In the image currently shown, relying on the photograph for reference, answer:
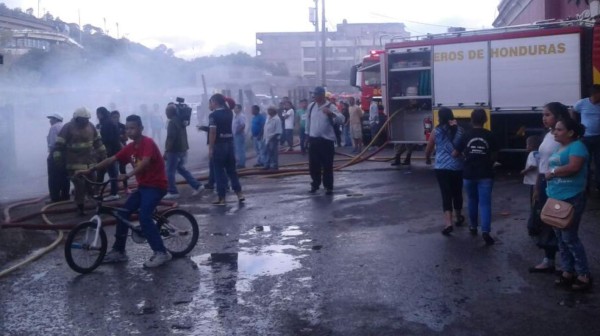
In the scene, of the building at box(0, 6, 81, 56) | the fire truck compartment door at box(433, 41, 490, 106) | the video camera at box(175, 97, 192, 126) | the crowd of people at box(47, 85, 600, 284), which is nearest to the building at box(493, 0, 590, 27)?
the fire truck compartment door at box(433, 41, 490, 106)

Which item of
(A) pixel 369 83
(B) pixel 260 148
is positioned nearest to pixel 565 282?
(B) pixel 260 148

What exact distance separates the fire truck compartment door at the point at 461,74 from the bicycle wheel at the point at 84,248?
9.82 meters

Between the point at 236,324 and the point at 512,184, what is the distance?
30.7 feet

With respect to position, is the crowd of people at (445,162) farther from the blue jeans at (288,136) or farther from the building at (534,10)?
the blue jeans at (288,136)

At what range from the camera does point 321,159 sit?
1447cm

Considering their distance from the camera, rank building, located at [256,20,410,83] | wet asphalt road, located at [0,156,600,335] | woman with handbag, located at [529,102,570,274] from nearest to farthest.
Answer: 1. wet asphalt road, located at [0,156,600,335]
2. woman with handbag, located at [529,102,570,274]
3. building, located at [256,20,410,83]

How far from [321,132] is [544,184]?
246 inches

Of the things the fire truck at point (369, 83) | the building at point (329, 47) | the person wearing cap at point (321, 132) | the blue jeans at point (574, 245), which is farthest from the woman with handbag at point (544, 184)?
the building at point (329, 47)

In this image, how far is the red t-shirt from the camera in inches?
357

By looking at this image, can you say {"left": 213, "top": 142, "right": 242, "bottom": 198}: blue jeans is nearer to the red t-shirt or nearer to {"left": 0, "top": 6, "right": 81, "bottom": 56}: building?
the red t-shirt

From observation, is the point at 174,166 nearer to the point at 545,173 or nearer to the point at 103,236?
the point at 103,236

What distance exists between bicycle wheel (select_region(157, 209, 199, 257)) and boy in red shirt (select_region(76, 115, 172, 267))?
27cm

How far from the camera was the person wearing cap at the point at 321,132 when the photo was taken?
14.2m

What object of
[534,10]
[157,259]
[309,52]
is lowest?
[157,259]
